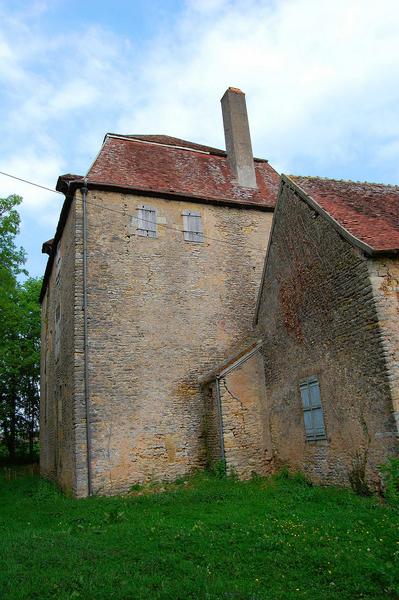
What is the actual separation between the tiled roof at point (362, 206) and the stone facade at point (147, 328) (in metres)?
4.32

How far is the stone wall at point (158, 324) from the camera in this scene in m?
12.3

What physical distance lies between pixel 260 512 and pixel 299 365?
381 centimetres

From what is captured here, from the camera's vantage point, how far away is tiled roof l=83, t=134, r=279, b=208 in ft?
49.4

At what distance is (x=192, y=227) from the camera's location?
15172mm

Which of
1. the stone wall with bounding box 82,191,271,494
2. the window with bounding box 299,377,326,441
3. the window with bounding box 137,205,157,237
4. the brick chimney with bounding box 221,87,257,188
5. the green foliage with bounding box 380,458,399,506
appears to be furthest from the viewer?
the brick chimney with bounding box 221,87,257,188

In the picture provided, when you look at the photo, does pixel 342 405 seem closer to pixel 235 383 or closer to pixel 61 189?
pixel 235 383

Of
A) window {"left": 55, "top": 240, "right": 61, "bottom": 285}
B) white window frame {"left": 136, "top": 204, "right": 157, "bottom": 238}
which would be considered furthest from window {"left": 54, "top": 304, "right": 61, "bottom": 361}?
white window frame {"left": 136, "top": 204, "right": 157, "bottom": 238}

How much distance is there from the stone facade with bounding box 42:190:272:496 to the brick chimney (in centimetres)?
220

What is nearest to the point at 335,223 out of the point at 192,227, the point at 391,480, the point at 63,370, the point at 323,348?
the point at 323,348

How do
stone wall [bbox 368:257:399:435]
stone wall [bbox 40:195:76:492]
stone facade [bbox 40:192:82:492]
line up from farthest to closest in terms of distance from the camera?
stone wall [bbox 40:195:76:492] → stone facade [bbox 40:192:82:492] → stone wall [bbox 368:257:399:435]

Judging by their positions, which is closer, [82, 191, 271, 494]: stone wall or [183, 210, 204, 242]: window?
[82, 191, 271, 494]: stone wall

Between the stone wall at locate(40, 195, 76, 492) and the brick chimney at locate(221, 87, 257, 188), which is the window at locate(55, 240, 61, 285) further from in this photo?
the brick chimney at locate(221, 87, 257, 188)

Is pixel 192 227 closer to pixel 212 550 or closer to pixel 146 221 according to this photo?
pixel 146 221

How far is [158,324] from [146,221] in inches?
135
